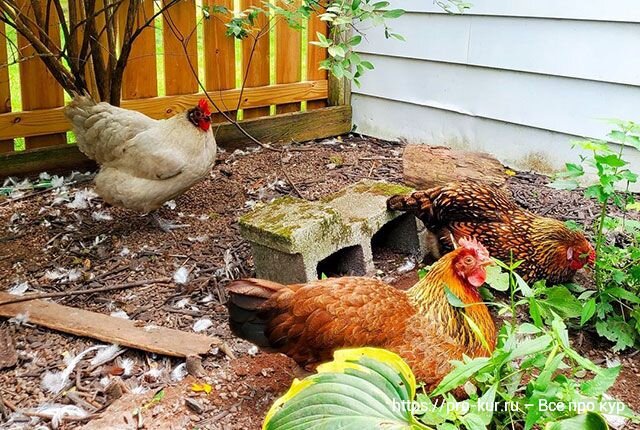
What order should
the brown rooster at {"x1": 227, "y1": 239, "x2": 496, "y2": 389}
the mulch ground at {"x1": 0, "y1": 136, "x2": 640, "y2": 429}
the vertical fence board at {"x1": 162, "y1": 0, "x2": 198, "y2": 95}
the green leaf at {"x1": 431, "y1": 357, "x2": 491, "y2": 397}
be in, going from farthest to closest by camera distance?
the vertical fence board at {"x1": 162, "y1": 0, "x2": 198, "y2": 95}
the mulch ground at {"x1": 0, "y1": 136, "x2": 640, "y2": 429}
the brown rooster at {"x1": 227, "y1": 239, "x2": 496, "y2": 389}
the green leaf at {"x1": 431, "y1": 357, "x2": 491, "y2": 397}

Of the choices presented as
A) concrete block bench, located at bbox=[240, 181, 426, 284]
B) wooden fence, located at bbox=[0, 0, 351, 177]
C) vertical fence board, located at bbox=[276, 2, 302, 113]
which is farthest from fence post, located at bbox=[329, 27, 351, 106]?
concrete block bench, located at bbox=[240, 181, 426, 284]

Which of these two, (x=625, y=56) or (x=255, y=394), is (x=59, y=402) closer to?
(x=255, y=394)

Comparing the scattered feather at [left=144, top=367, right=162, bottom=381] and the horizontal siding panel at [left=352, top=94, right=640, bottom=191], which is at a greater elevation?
the horizontal siding panel at [left=352, top=94, right=640, bottom=191]

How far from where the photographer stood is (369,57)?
5.72 metres

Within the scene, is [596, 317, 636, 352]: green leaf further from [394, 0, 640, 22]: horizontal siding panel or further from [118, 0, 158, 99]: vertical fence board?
[118, 0, 158, 99]: vertical fence board

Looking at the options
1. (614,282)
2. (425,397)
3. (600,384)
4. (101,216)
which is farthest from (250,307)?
(101,216)

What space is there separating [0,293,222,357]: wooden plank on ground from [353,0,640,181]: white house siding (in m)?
3.07

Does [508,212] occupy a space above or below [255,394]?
above

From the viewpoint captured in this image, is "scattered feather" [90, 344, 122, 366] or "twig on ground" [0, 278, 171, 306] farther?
"twig on ground" [0, 278, 171, 306]

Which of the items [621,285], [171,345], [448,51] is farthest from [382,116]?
[171,345]

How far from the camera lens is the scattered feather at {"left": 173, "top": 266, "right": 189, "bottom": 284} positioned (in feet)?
10.8

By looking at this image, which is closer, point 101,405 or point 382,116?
point 101,405

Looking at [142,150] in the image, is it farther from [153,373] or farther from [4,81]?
[153,373]

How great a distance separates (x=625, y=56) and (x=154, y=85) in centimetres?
326
